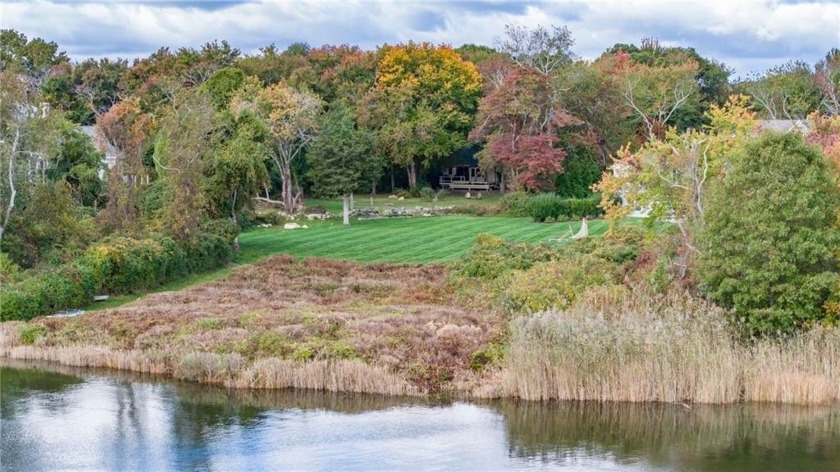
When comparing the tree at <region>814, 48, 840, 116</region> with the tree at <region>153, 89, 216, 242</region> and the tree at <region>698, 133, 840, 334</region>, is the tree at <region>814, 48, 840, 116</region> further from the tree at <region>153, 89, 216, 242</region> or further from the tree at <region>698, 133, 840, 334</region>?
the tree at <region>698, 133, 840, 334</region>

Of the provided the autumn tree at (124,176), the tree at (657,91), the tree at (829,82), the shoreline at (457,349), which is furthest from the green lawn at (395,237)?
the tree at (829,82)

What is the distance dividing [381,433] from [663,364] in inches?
308

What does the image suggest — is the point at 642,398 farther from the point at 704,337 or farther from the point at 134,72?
the point at 134,72

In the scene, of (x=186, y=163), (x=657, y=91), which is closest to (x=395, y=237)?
(x=186, y=163)

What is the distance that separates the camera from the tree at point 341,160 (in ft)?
223

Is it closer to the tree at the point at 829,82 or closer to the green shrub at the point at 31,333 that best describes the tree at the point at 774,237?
the green shrub at the point at 31,333

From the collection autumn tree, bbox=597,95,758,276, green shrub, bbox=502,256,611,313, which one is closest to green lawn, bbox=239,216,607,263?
green shrub, bbox=502,256,611,313

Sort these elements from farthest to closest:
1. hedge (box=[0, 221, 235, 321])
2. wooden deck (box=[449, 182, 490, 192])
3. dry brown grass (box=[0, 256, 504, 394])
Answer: wooden deck (box=[449, 182, 490, 192])
hedge (box=[0, 221, 235, 321])
dry brown grass (box=[0, 256, 504, 394])

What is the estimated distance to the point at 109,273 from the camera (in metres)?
42.0

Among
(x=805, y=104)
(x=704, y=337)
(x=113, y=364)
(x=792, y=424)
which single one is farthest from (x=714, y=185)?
(x=805, y=104)

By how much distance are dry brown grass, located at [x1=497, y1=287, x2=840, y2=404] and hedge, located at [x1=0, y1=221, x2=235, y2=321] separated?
1858 centimetres

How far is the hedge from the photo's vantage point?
123 feet

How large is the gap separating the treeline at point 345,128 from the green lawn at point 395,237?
2.75 m

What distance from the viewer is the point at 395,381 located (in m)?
29.7
